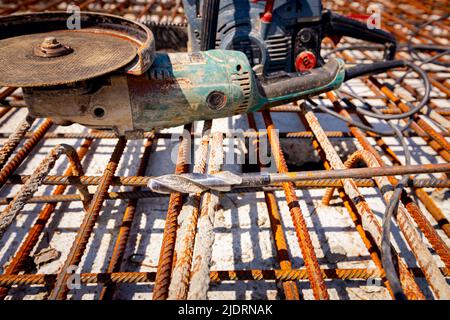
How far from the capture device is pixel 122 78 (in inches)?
64.3

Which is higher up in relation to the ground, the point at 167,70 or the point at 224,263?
the point at 167,70

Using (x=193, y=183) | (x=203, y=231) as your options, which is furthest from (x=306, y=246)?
(x=193, y=183)

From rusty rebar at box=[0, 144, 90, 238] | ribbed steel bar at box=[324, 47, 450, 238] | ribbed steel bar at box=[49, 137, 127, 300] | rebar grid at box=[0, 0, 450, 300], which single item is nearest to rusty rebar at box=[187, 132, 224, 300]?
Answer: rebar grid at box=[0, 0, 450, 300]

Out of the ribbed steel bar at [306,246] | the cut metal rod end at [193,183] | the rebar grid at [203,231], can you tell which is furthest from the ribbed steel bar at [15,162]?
the ribbed steel bar at [306,246]

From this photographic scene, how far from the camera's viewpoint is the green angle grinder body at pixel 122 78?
1.46 meters

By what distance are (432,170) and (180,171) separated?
1.35 metres

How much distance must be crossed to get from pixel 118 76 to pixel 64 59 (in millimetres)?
277

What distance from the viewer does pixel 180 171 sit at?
62.7 inches

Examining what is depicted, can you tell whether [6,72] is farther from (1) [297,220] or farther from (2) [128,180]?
(1) [297,220]

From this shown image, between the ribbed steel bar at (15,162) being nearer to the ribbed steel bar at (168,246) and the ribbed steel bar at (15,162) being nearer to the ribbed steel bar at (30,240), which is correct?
the ribbed steel bar at (30,240)

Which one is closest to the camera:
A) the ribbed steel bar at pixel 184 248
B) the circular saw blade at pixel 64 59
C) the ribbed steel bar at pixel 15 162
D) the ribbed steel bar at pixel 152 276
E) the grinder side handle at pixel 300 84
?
the ribbed steel bar at pixel 184 248

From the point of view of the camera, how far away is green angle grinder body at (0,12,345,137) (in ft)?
4.81

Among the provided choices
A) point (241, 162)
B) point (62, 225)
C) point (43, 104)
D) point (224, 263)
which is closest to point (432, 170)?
point (224, 263)

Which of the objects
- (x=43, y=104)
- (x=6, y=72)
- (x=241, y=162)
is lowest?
(x=6, y=72)
